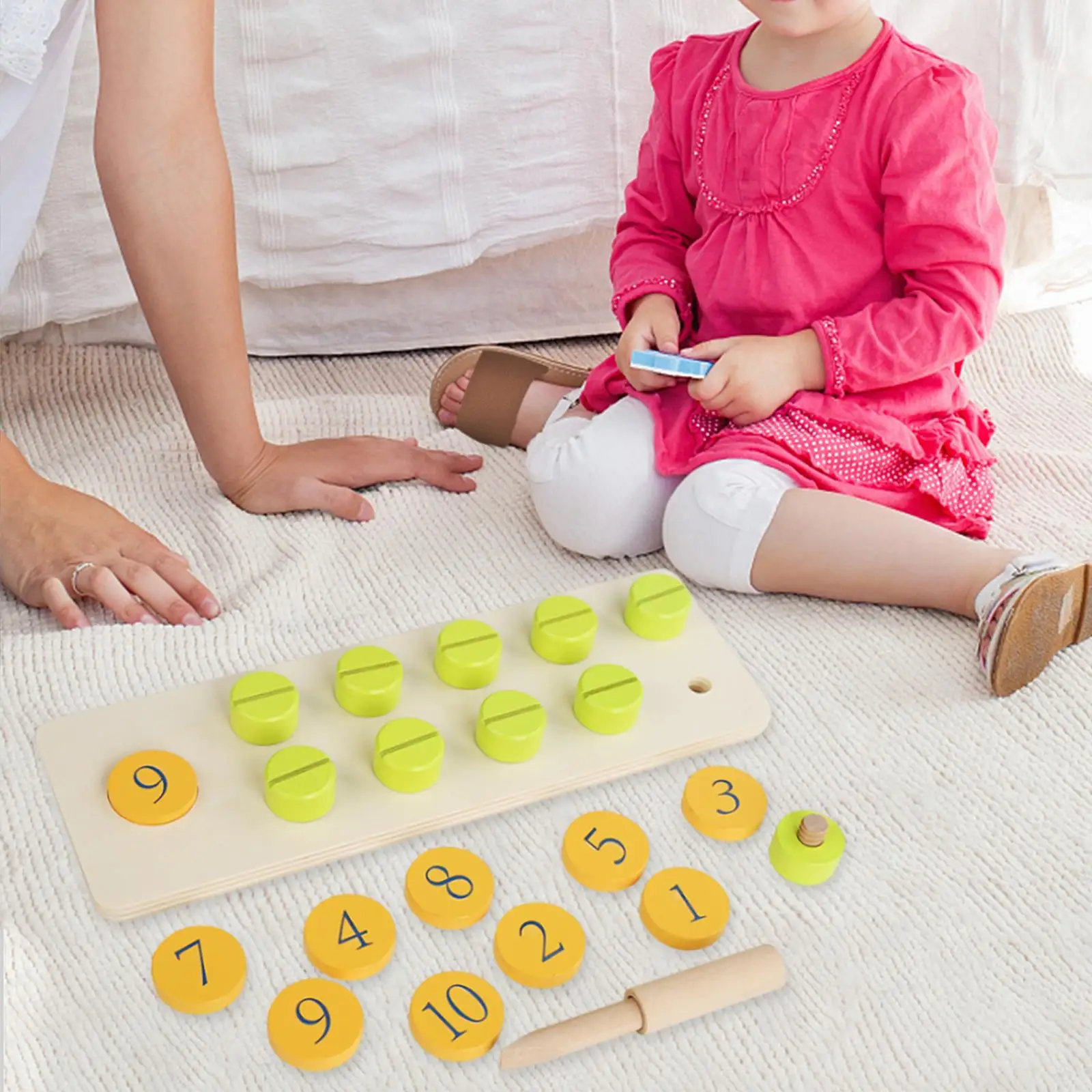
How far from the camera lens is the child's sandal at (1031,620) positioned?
0.81 metres

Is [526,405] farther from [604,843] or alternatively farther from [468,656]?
[604,843]

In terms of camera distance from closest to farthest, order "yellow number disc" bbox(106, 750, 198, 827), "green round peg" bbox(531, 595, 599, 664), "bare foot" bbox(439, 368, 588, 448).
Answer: "yellow number disc" bbox(106, 750, 198, 827) → "green round peg" bbox(531, 595, 599, 664) → "bare foot" bbox(439, 368, 588, 448)

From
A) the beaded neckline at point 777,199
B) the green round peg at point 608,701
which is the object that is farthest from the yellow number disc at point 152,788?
the beaded neckline at point 777,199

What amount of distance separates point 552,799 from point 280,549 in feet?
1.05

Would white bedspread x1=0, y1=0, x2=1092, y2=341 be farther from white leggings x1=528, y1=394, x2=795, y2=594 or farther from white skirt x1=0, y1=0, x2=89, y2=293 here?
white leggings x1=528, y1=394, x2=795, y2=594

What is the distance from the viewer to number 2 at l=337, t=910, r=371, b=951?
0.66m

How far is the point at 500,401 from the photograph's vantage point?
44.8 inches

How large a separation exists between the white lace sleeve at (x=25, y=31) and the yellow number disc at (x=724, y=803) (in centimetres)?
63

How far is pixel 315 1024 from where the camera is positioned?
2.04ft

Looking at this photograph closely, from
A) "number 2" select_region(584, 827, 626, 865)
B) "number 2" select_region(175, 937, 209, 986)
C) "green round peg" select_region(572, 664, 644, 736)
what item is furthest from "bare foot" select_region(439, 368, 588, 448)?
"number 2" select_region(175, 937, 209, 986)

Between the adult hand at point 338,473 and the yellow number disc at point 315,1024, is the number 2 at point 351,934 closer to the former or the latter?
the yellow number disc at point 315,1024

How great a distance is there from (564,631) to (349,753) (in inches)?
6.1

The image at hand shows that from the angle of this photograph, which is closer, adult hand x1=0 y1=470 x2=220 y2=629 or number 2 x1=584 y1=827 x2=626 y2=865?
number 2 x1=584 y1=827 x2=626 y2=865

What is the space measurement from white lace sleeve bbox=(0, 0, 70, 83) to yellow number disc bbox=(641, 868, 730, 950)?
2.17ft
